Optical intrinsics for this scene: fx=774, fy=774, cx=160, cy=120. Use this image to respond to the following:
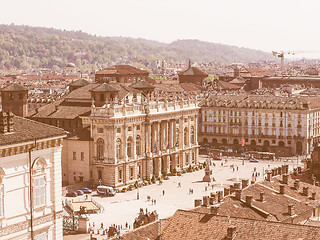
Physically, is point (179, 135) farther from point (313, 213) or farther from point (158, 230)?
point (158, 230)

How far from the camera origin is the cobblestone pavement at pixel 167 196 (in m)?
95.2

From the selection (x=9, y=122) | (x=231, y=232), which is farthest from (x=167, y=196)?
(x=9, y=122)

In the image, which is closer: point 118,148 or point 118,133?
point 118,133

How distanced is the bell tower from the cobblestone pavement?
2345cm

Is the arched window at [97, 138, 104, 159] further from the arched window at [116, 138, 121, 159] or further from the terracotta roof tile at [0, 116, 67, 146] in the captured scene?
the terracotta roof tile at [0, 116, 67, 146]

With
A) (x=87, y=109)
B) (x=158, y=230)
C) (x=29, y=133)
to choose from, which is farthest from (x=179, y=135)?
(x=29, y=133)

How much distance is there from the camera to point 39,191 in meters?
44.9

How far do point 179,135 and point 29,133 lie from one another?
90.8 meters

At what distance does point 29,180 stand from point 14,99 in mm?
81840

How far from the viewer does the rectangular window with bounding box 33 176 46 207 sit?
44.5 meters

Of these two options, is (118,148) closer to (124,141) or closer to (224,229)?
(124,141)

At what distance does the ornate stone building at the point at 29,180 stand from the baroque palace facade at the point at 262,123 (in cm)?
12029

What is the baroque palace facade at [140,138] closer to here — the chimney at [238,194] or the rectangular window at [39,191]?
the chimney at [238,194]

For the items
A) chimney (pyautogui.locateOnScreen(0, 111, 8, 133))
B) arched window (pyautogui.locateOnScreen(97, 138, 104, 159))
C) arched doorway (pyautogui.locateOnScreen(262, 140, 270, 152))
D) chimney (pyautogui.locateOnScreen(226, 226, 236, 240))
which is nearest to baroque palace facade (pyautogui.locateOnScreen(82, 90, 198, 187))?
arched window (pyautogui.locateOnScreen(97, 138, 104, 159))
